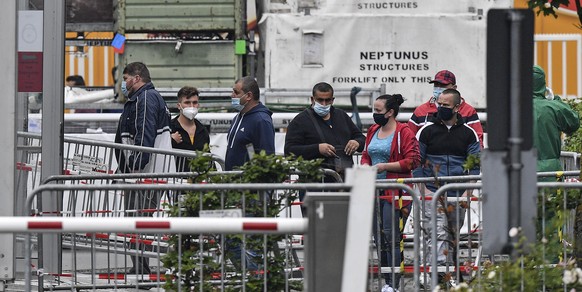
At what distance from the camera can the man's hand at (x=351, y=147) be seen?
12.0 metres

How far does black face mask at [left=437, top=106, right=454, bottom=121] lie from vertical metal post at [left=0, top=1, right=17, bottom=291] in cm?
360

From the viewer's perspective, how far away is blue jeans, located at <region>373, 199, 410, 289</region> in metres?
9.08

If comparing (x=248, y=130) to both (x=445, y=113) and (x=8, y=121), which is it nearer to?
(x=445, y=113)

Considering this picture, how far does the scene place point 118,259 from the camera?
942 centimetres

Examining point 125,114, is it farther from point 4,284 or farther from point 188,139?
point 4,284

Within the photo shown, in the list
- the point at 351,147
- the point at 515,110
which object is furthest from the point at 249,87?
the point at 515,110

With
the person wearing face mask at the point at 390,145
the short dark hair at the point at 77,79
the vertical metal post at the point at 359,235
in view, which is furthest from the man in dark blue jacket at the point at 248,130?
the short dark hair at the point at 77,79

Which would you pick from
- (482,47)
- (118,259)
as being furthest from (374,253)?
(482,47)

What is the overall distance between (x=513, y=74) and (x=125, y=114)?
675 cm

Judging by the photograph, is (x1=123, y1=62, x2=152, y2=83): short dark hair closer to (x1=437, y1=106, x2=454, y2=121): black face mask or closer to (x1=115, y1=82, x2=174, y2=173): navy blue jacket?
(x1=115, y1=82, x2=174, y2=173): navy blue jacket

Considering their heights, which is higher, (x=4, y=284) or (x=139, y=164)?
(x=139, y=164)

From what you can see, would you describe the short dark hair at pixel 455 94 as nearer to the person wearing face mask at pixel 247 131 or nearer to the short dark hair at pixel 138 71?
the person wearing face mask at pixel 247 131

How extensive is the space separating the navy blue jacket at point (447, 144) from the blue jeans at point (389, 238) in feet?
5.91

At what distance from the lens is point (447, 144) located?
11.7m
